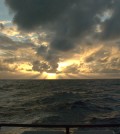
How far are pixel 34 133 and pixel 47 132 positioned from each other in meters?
0.38

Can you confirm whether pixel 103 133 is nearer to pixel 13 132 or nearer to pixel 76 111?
pixel 13 132

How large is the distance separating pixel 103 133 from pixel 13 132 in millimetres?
11060

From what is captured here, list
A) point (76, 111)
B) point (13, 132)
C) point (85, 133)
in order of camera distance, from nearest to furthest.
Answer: point (85, 133) < point (13, 132) < point (76, 111)

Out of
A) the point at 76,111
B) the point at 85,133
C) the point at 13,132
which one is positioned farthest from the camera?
the point at 76,111

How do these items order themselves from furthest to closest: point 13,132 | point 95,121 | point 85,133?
1. point 95,121
2. point 13,132
3. point 85,133

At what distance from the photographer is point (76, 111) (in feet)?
111

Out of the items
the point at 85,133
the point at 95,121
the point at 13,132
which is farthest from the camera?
the point at 95,121

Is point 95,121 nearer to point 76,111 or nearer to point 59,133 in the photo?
point 76,111

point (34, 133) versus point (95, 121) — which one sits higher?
point (34, 133)

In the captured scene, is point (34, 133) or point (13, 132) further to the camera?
point (13, 132)

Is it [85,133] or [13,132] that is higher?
[85,133]

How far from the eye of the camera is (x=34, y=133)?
8062 millimetres

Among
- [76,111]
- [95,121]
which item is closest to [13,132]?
[95,121]

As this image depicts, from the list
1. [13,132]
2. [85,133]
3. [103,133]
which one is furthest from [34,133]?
[13,132]
